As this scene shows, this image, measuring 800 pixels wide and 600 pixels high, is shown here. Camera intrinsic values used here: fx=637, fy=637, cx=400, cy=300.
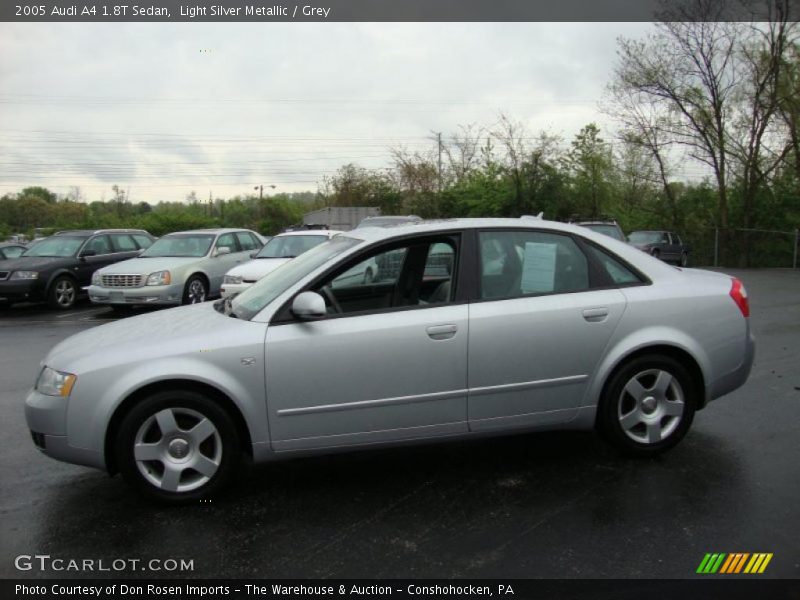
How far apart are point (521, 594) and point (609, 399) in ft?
5.66

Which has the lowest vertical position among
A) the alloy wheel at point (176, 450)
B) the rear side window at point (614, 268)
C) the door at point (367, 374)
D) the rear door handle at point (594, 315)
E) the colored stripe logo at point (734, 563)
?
the colored stripe logo at point (734, 563)

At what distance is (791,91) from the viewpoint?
26.7 m

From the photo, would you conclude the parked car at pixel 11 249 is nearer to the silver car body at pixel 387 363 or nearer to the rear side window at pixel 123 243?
the rear side window at pixel 123 243

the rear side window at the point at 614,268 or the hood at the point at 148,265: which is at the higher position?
the rear side window at the point at 614,268

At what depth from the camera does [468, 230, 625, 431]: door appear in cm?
391

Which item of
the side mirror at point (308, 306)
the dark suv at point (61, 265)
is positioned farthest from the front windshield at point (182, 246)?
the side mirror at point (308, 306)

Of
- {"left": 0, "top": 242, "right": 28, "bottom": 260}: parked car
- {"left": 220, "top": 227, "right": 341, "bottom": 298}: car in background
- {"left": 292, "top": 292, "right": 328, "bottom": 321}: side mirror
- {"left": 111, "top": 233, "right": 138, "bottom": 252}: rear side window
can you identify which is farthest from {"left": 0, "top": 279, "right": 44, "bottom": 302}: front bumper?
{"left": 292, "top": 292, "right": 328, "bottom": 321}: side mirror

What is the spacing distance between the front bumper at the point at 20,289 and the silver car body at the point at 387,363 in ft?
33.9

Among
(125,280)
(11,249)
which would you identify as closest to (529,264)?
(125,280)

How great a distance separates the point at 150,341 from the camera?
3725 millimetres

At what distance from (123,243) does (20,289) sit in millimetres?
2909

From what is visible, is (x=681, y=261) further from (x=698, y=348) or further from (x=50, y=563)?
(x=50, y=563)

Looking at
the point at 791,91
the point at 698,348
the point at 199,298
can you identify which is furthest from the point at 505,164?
the point at 698,348

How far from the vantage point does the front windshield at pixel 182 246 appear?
1332 cm
